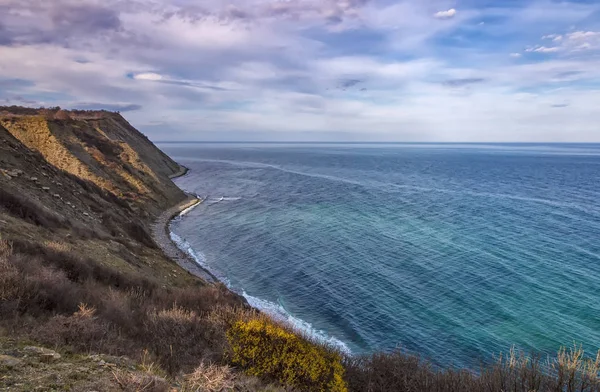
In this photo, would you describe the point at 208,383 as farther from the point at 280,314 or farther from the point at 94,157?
the point at 94,157

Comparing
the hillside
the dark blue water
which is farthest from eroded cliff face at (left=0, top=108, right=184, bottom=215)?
the hillside

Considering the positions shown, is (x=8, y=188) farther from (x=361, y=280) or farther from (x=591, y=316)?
(x=591, y=316)

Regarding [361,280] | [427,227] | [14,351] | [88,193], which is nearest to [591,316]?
[361,280]

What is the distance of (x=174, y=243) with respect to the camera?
4844 centimetres

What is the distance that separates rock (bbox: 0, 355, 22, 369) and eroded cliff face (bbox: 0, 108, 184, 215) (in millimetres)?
52693

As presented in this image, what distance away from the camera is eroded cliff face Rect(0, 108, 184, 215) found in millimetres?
61750

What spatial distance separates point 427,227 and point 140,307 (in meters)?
46.6

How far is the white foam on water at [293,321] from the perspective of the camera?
26.1m

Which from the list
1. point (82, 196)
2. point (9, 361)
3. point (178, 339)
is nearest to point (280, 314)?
point (178, 339)

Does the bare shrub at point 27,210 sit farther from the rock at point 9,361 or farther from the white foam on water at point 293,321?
the rock at point 9,361

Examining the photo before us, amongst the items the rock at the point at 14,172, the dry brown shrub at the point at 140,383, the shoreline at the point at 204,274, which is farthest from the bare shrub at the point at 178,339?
the rock at the point at 14,172

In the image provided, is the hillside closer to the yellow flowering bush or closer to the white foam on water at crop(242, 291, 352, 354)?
the yellow flowering bush

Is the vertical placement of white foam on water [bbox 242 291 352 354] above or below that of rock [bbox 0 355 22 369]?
below

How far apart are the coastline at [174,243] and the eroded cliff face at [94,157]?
2.11 meters
